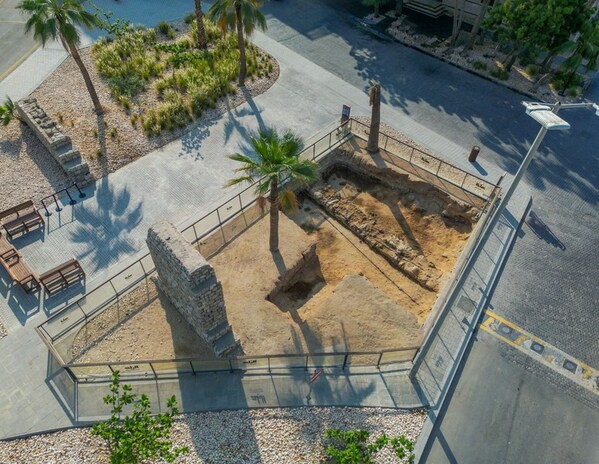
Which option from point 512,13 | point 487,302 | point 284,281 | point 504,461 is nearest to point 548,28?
point 512,13

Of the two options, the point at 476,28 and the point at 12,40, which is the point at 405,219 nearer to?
the point at 476,28

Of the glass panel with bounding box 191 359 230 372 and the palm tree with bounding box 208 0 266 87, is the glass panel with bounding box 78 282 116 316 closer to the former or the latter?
the glass panel with bounding box 191 359 230 372

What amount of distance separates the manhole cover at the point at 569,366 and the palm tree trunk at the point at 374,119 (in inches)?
533

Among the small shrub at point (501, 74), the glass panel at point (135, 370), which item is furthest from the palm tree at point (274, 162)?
the small shrub at point (501, 74)

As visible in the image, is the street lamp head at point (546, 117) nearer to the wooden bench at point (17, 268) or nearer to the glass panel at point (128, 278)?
the glass panel at point (128, 278)

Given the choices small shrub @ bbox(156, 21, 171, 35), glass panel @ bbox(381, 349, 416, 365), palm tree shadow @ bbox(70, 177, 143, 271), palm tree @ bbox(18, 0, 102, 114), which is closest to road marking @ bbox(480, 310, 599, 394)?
glass panel @ bbox(381, 349, 416, 365)

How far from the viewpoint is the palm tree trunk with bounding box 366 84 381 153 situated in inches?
799

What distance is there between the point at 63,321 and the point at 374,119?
56.1 feet

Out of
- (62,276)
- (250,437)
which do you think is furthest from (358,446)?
(62,276)

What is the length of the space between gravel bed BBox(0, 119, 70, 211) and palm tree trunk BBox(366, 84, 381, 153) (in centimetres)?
1607

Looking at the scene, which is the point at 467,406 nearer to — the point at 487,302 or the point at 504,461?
the point at 504,461

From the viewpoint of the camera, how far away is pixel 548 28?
949 inches

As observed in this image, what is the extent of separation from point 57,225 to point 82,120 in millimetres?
7886

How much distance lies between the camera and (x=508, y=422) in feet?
48.0
